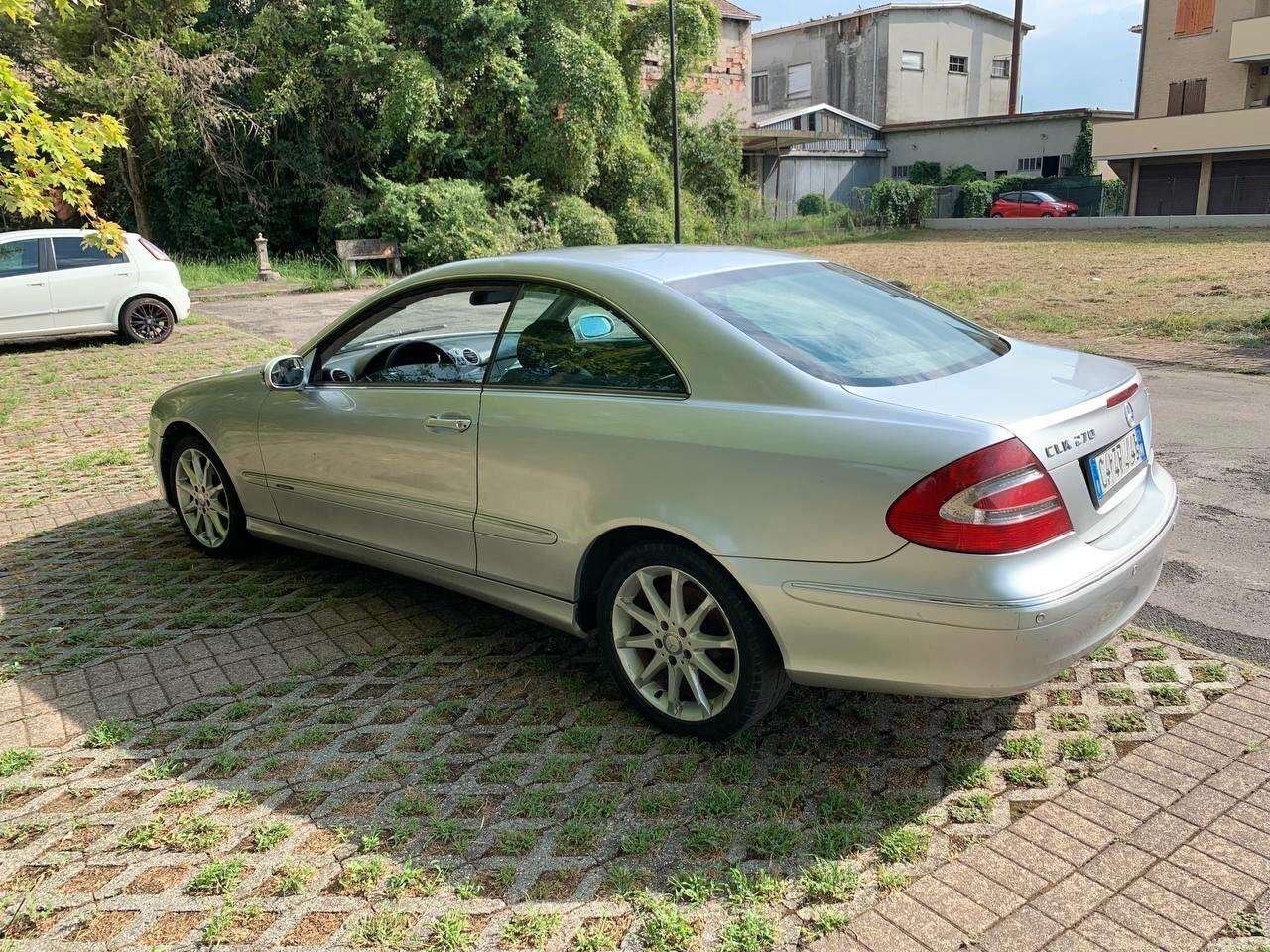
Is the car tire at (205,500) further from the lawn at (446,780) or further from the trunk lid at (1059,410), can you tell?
the trunk lid at (1059,410)

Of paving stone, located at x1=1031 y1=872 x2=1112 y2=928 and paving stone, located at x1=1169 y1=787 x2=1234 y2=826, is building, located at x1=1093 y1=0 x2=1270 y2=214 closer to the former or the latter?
paving stone, located at x1=1169 y1=787 x2=1234 y2=826

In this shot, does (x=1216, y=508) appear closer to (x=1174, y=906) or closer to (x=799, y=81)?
(x=1174, y=906)

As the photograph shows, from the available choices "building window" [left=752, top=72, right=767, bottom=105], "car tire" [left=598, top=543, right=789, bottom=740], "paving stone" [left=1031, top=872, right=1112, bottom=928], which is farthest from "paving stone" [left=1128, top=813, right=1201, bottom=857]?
"building window" [left=752, top=72, right=767, bottom=105]

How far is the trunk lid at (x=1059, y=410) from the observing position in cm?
287

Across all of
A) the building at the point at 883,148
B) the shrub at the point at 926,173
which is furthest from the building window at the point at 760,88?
the shrub at the point at 926,173

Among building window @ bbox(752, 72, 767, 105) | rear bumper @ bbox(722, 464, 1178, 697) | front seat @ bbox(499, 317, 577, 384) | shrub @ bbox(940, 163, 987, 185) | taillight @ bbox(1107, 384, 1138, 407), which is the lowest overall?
rear bumper @ bbox(722, 464, 1178, 697)

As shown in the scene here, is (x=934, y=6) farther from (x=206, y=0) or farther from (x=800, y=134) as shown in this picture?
(x=206, y=0)

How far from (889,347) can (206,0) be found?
26.7m

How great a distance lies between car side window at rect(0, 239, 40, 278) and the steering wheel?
35.3ft

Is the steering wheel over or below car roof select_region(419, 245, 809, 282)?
below

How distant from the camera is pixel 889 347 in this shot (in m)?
3.46

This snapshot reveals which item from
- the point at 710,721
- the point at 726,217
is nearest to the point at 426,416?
the point at 710,721

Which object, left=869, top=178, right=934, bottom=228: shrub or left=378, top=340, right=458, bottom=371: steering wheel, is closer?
left=378, top=340, right=458, bottom=371: steering wheel

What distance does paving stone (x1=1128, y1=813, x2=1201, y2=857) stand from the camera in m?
2.75
